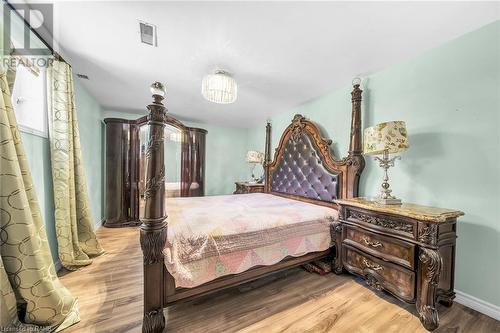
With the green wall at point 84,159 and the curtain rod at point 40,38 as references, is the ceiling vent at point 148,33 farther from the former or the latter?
the green wall at point 84,159

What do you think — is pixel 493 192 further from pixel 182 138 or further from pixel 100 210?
pixel 100 210

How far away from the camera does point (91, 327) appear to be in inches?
51.9

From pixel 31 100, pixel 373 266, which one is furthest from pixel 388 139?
pixel 31 100

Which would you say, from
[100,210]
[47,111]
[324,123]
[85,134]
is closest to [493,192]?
[324,123]

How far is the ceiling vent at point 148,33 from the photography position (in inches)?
60.3

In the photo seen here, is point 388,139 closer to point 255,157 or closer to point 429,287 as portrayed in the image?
point 429,287

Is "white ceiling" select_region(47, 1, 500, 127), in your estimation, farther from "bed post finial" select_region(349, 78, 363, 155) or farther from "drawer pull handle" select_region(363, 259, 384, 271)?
"drawer pull handle" select_region(363, 259, 384, 271)

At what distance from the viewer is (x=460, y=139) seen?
5.37 ft

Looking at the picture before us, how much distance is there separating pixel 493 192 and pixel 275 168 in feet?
8.40

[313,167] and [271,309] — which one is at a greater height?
[313,167]

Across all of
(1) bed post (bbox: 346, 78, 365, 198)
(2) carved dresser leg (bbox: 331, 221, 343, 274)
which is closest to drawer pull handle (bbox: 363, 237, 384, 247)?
(2) carved dresser leg (bbox: 331, 221, 343, 274)

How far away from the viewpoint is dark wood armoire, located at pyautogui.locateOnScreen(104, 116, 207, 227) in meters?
3.40

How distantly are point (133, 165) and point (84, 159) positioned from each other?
0.83 meters

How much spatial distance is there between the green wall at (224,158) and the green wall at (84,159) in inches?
73.2
